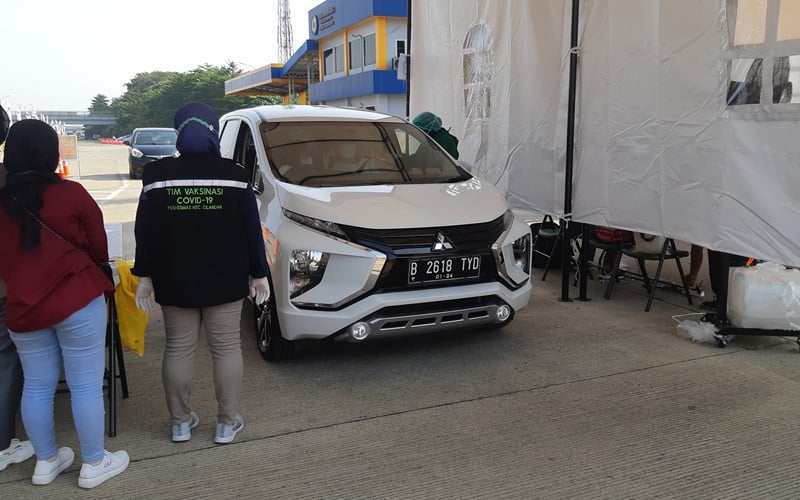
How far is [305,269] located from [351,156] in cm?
136

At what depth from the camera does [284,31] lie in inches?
3319

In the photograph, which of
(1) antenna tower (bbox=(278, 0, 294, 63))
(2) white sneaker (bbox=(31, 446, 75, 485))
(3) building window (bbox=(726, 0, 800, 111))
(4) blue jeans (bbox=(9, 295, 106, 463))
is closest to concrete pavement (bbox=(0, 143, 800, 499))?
(2) white sneaker (bbox=(31, 446, 75, 485))

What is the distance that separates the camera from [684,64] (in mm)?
4805

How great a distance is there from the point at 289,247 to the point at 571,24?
3.59 meters

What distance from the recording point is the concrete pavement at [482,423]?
3.04m

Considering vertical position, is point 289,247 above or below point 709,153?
below

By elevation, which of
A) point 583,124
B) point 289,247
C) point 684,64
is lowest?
point 289,247

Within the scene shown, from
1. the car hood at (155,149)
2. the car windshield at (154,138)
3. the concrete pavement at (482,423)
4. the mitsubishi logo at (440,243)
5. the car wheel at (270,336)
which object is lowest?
the concrete pavement at (482,423)

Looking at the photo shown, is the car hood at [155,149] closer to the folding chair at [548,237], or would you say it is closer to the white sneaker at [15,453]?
the folding chair at [548,237]

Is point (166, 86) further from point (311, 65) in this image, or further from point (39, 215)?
point (39, 215)

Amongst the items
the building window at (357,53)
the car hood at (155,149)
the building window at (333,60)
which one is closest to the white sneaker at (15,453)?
the car hood at (155,149)

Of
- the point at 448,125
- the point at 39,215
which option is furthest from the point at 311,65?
the point at 39,215

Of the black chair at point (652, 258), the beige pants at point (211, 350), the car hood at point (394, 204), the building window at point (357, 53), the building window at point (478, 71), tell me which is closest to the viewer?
the beige pants at point (211, 350)

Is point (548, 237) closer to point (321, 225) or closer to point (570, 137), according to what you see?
point (570, 137)
